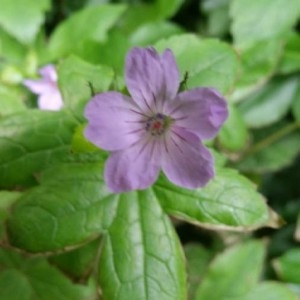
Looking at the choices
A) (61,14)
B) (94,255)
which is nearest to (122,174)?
(94,255)

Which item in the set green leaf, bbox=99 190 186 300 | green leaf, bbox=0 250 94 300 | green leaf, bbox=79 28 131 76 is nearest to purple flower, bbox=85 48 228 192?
green leaf, bbox=99 190 186 300

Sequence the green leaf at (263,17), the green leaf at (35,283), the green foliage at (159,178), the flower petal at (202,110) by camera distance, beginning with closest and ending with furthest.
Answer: the flower petal at (202,110)
the green foliage at (159,178)
the green leaf at (35,283)
the green leaf at (263,17)

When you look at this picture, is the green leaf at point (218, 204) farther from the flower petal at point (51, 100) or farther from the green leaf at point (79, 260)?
the flower petal at point (51, 100)

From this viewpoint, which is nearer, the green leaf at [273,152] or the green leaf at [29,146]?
the green leaf at [29,146]

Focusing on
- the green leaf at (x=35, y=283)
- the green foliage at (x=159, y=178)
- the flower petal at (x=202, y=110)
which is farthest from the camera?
the green leaf at (x=35, y=283)

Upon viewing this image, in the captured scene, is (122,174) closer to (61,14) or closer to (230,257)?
(230,257)

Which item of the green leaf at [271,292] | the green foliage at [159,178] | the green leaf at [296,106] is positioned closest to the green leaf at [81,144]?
the green foliage at [159,178]

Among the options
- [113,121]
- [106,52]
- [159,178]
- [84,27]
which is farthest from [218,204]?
[84,27]
